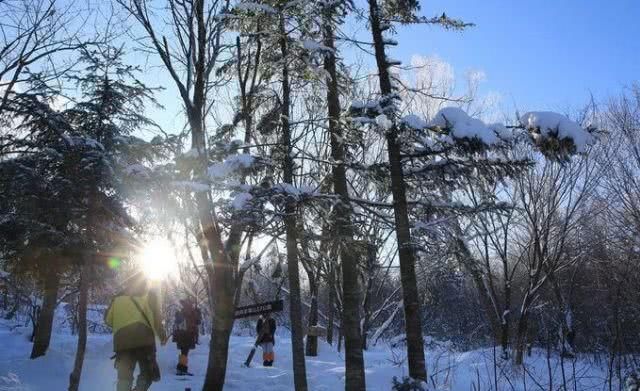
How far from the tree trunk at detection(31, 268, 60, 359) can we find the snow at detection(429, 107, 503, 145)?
1181 cm

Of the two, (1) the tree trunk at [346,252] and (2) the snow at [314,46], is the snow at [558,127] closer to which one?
(1) the tree trunk at [346,252]

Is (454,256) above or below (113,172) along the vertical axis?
below

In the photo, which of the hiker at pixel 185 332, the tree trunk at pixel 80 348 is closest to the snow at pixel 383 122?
the tree trunk at pixel 80 348

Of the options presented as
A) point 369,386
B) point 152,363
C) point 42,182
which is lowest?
point 369,386

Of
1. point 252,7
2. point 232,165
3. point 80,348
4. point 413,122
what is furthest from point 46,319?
point 413,122

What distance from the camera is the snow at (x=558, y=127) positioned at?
6.65 m

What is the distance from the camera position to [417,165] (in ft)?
32.1

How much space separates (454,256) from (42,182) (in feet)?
26.1

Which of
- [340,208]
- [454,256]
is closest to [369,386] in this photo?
[454,256]

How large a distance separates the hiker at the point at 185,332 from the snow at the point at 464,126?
25.0ft

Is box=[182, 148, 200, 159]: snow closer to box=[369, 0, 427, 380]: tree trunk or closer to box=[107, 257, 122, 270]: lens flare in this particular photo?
box=[369, 0, 427, 380]: tree trunk

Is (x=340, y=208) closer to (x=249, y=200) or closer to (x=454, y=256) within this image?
(x=249, y=200)

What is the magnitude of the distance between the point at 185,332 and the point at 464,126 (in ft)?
25.8

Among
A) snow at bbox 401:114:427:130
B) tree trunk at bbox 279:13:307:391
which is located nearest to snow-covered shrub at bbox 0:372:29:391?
tree trunk at bbox 279:13:307:391
